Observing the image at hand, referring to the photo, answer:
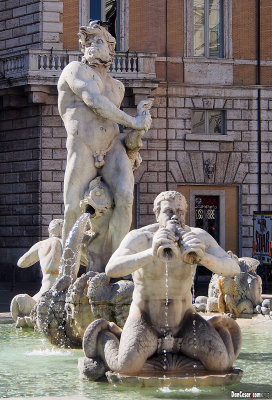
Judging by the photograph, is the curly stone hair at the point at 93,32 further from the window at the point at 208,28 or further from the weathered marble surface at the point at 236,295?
the window at the point at 208,28

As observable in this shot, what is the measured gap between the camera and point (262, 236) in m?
23.2

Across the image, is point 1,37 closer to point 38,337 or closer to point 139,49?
point 139,49

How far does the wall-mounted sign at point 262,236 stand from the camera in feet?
74.6

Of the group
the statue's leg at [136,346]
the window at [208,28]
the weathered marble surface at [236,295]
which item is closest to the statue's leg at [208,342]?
the statue's leg at [136,346]

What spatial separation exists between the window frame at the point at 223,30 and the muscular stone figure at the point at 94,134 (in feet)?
57.9

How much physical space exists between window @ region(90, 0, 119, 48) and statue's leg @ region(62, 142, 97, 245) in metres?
17.6

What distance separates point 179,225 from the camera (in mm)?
6148

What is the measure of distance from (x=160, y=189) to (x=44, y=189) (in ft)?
9.87

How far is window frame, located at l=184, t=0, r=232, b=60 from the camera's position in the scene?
26.4 metres

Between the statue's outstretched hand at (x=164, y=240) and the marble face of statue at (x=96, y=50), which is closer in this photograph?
the statue's outstretched hand at (x=164, y=240)

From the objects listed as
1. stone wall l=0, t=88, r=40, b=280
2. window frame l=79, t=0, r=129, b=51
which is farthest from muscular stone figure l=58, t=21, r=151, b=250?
window frame l=79, t=0, r=129, b=51

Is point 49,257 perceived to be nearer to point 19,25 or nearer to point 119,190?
point 119,190

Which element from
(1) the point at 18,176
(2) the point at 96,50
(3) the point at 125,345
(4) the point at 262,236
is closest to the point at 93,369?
(3) the point at 125,345

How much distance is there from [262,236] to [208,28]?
6.58 meters
